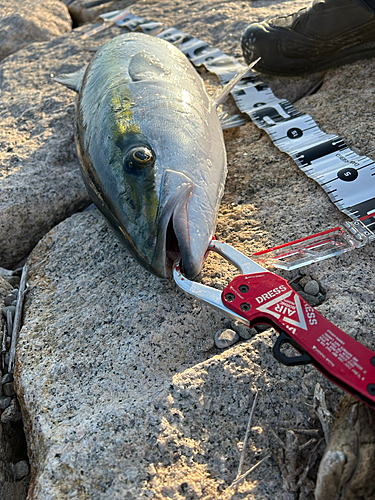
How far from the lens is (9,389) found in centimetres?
212

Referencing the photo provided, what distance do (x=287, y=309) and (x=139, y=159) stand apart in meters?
0.99

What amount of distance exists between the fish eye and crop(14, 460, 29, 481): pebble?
1465 millimetres

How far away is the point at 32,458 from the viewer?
179 cm

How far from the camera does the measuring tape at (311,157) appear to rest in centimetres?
213

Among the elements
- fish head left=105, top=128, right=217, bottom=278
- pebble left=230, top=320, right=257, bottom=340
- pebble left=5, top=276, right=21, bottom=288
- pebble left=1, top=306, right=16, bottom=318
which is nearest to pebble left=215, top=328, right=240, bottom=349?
pebble left=230, top=320, right=257, bottom=340

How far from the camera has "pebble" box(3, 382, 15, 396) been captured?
83.4 inches

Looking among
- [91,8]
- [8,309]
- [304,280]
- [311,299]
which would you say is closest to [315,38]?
[304,280]

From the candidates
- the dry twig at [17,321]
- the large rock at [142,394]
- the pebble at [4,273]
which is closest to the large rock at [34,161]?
the pebble at [4,273]

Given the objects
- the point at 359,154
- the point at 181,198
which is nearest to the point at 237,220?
the point at 181,198

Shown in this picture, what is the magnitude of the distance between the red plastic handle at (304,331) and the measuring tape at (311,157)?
0.40m

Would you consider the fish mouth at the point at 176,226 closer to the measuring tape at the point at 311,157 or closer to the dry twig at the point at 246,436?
the measuring tape at the point at 311,157

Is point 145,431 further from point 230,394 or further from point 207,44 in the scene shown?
point 207,44

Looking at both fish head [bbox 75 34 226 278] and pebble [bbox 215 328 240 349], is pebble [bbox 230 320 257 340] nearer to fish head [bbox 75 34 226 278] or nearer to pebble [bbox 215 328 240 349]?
pebble [bbox 215 328 240 349]

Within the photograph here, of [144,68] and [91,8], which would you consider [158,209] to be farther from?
[91,8]
